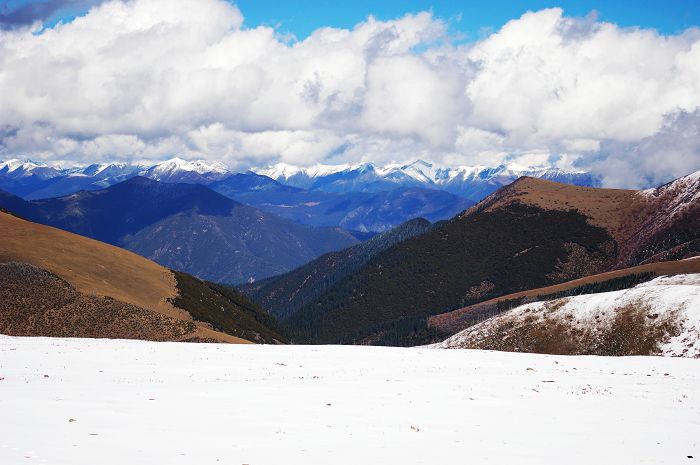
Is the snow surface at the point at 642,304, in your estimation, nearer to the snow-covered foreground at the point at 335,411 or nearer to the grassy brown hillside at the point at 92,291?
the snow-covered foreground at the point at 335,411

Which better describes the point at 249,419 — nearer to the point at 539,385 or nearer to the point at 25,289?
the point at 539,385

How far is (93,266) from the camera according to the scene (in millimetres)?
99250

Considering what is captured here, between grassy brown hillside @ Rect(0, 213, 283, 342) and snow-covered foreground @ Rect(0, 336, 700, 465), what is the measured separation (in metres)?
31.7

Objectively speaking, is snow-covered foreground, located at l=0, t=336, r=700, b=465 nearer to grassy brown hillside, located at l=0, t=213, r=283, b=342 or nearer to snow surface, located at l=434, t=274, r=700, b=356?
snow surface, located at l=434, t=274, r=700, b=356

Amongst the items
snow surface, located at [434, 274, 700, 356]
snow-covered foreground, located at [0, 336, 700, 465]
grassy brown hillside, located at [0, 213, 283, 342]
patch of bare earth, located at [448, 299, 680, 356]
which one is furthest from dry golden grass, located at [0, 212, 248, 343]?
snow surface, located at [434, 274, 700, 356]

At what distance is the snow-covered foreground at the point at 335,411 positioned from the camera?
62.2 ft

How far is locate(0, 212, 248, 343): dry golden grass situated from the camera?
8683 cm

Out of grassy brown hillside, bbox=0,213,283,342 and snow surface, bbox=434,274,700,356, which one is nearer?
snow surface, bbox=434,274,700,356

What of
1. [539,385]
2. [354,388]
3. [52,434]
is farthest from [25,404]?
[539,385]

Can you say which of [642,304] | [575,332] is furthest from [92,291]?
[642,304]

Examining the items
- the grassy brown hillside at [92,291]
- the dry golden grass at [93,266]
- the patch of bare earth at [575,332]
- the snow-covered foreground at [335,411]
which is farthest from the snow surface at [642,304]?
the grassy brown hillside at [92,291]

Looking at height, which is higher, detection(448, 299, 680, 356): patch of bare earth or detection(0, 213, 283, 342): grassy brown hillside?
detection(0, 213, 283, 342): grassy brown hillside

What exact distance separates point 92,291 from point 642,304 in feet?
247

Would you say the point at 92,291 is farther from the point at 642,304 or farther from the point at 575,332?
the point at 642,304
